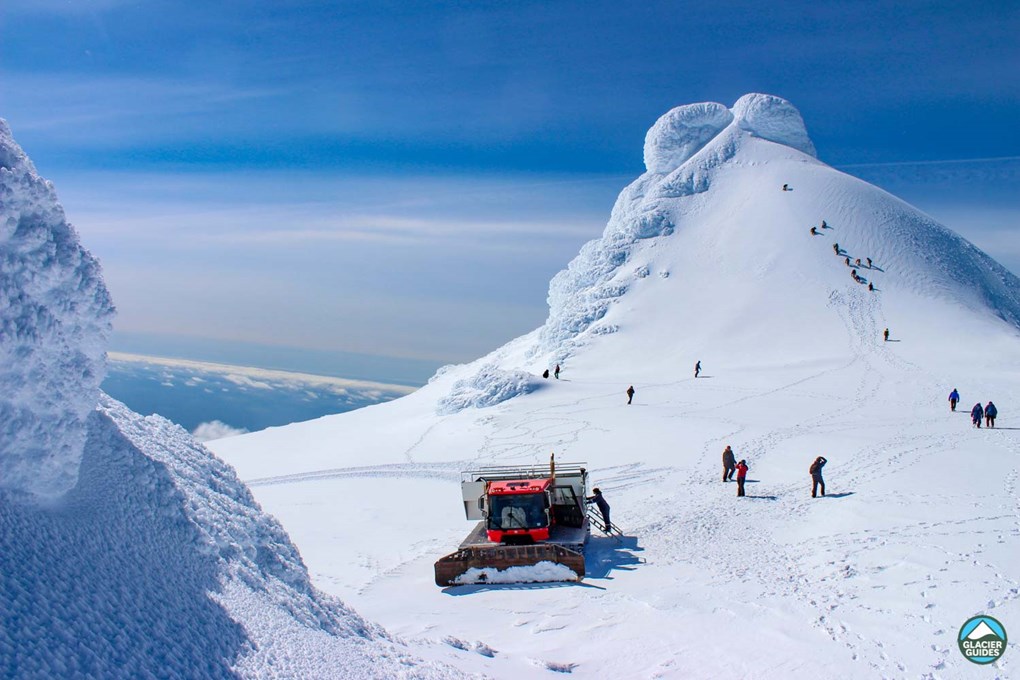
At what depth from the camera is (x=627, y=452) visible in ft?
92.7

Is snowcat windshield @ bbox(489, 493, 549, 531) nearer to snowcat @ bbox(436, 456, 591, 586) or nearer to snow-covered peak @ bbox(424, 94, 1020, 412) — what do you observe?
snowcat @ bbox(436, 456, 591, 586)

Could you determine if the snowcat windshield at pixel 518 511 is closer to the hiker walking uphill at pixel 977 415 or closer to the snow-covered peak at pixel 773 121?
the hiker walking uphill at pixel 977 415

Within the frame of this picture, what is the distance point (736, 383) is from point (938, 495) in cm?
2293

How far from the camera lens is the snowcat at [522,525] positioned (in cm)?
1478

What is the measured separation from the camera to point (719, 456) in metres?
26.2

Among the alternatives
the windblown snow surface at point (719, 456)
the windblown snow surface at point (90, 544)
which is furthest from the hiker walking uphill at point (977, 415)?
the windblown snow surface at point (90, 544)

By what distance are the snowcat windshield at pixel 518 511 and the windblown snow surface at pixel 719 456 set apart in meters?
1.51

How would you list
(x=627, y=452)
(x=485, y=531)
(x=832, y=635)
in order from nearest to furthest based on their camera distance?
(x=832, y=635) < (x=485, y=531) < (x=627, y=452)

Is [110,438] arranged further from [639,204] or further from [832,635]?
[639,204]

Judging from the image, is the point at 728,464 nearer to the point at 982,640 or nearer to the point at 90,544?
the point at 982,640

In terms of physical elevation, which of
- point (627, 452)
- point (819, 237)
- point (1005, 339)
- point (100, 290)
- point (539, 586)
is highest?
point (819, 237)

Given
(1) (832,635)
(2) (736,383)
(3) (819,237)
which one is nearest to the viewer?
(1) (832,635)

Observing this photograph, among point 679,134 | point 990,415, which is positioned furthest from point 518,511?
point 679,134

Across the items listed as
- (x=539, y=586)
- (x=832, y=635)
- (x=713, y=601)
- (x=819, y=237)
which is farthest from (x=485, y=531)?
(x=819, y=237)
